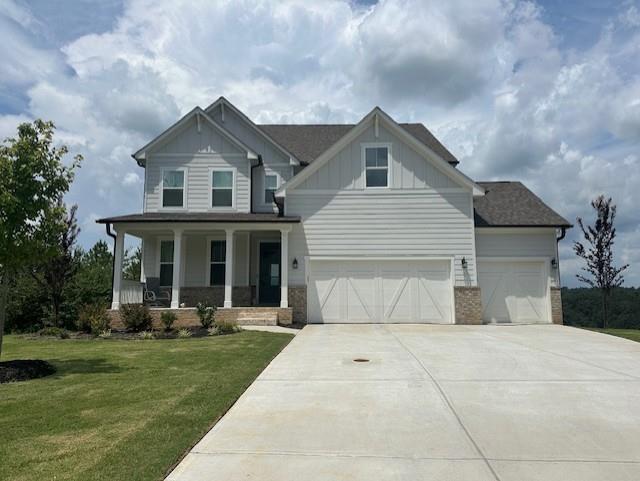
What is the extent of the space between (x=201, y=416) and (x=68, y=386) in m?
2.82

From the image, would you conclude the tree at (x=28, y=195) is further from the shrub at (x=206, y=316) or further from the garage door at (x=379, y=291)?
the garage door at (x=379, y=291)

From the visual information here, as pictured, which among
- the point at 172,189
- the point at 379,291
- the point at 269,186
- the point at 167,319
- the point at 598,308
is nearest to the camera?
the point at 167,319

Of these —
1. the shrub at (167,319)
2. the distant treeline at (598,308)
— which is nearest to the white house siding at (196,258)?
the shrub at (167,319)

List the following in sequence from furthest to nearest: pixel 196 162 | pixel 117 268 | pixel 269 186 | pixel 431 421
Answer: pixel 269 186, pixel 196 162, pixel 117 268, pixel 431 421

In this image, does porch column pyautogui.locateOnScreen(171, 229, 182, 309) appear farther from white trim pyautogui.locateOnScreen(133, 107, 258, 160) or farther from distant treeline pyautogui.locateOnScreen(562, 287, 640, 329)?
distant treeline pyautogui.locateOnScreen(562, 287, 640, 329)

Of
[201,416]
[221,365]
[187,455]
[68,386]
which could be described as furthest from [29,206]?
[187,455]

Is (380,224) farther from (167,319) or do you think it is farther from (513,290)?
(167,319)

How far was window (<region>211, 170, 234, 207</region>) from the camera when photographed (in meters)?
17.2

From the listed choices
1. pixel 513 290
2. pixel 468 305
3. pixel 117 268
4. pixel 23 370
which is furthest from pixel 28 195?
pixel 513 290

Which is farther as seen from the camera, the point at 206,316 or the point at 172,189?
the point at 172,189

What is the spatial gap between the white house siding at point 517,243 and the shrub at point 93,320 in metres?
12.8

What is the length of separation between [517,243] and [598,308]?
13001mm

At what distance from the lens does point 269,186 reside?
17891 mm

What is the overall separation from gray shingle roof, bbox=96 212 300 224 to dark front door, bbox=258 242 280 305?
1725mm
